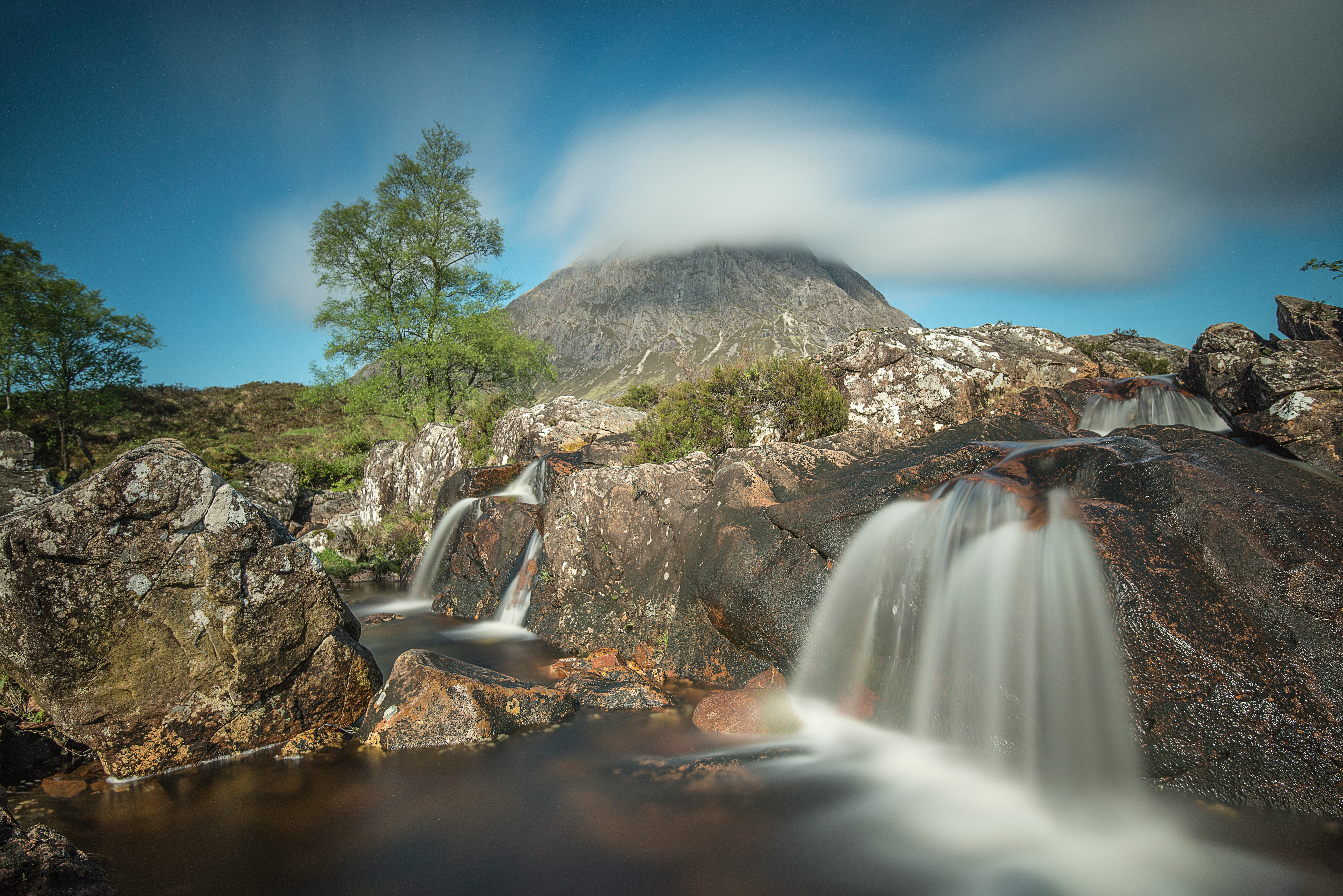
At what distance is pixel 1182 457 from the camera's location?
20.3 ft

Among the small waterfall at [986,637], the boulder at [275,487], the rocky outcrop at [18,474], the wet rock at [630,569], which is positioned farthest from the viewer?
the boulder at [275,487]

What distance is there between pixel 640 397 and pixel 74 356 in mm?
23809

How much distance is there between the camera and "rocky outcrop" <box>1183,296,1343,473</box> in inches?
309

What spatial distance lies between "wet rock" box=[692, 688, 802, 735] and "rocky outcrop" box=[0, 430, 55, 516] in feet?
46.0

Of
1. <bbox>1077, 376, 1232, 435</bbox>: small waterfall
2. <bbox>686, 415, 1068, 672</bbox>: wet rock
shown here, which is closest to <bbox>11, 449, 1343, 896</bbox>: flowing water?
<bbox>686, 415, 1068, 672</bbox>: wet rock

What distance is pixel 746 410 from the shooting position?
12367mm

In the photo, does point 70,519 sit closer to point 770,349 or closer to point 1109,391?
point 770,349

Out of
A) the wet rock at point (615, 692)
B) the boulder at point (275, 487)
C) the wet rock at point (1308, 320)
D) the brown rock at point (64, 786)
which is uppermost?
the wet rock at point (1308, 320)

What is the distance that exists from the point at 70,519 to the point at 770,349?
12085mm

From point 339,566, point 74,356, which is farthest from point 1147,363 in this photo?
point 74,356

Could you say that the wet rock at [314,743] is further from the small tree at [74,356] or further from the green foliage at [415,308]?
the small tree at [74,356]

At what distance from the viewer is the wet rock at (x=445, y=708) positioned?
20.5 feet

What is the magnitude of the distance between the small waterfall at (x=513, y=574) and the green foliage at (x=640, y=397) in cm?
828

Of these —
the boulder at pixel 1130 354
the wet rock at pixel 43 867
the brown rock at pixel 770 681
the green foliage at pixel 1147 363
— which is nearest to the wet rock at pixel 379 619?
the brown rock at pixel 770 681
